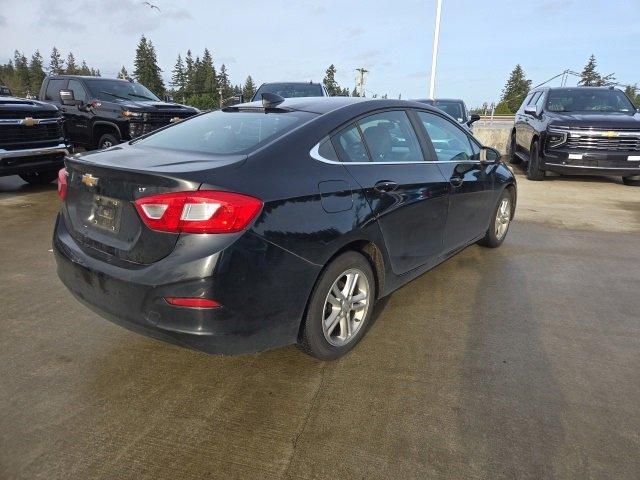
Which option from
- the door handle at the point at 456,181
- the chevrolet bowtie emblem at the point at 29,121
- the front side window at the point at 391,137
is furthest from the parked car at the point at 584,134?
the chevrolet bowtie emblem at the point at 29,121

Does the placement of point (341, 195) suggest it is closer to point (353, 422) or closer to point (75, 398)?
point (353, 422)

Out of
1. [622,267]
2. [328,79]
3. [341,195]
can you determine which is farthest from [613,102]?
[328,79]

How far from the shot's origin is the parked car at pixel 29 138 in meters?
6.70

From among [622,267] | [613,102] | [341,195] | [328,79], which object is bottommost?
[622,267]

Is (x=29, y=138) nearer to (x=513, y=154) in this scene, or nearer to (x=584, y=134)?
(x=584, y=134)

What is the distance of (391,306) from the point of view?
3600mm

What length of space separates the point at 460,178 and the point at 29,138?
6.55 metres

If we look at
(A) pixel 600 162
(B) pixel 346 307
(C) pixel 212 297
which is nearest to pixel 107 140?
(B) pixel 346 307

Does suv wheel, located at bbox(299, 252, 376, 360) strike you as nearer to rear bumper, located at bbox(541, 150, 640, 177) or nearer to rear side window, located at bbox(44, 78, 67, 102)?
rear bumper, located at bbox(541, 150, 640, 177)

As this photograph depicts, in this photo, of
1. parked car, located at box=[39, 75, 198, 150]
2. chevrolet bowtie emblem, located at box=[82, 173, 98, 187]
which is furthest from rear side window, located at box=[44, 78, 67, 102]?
chevrolet bowtie emblem, located at box=[82, 173, 98, 187]

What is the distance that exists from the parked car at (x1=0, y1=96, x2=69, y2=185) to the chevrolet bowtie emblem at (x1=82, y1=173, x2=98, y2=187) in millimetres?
5189

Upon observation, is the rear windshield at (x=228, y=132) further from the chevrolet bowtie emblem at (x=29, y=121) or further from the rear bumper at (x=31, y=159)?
the chevrolet bowtie emblem at (x=29, y=121)

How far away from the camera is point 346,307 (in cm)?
280

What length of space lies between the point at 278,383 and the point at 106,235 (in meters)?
1.22
